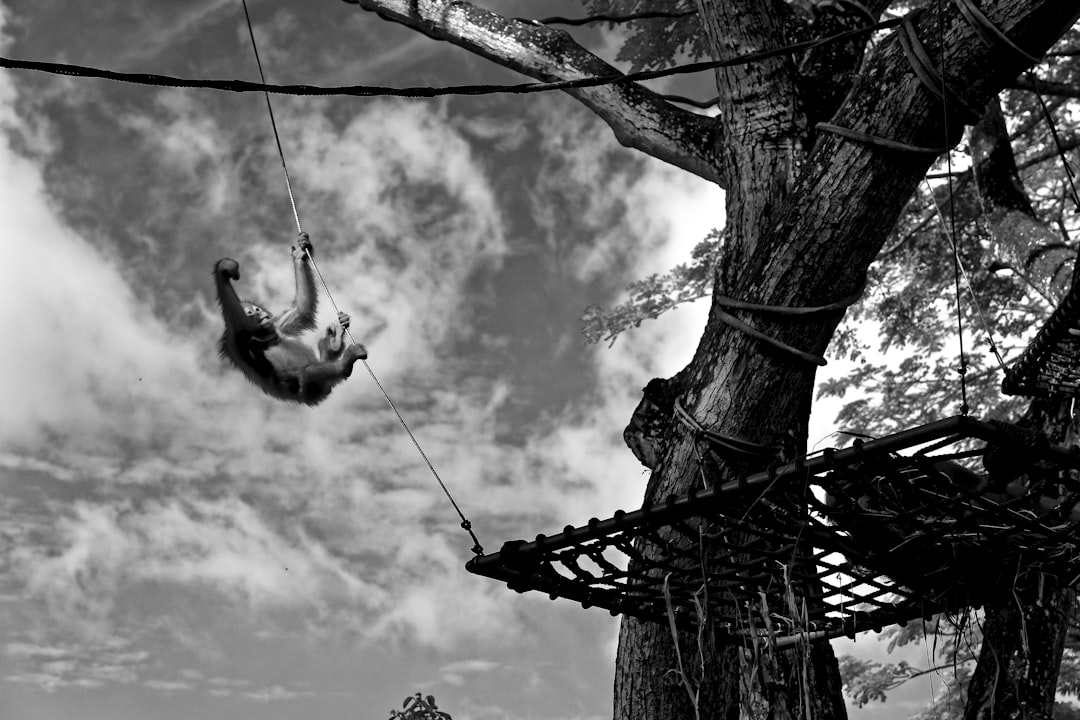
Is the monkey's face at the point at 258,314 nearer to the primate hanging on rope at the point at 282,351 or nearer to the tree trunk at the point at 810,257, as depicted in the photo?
the primate hanging on rope at the point at 282,351

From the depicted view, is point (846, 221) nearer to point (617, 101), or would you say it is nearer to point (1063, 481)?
point (1063, 481)

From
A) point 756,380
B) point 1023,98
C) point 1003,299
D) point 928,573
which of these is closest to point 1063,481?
point 928,573

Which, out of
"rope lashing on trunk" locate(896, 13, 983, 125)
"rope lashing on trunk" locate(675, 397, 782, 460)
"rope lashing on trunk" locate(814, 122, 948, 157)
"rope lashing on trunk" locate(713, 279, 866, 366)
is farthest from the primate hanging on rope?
"rope lashing on trunk" locate(896, 13, 983, 125)

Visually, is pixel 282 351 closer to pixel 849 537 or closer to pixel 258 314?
pixel 258 314

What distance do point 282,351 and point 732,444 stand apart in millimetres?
2129

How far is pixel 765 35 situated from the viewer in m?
4.82

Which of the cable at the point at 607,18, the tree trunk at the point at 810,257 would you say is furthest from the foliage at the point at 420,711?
the cable at the point at 607,18

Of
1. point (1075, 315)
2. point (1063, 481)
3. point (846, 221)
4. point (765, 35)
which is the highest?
point (765, 35)

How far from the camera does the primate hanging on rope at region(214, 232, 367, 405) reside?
15.6 feet

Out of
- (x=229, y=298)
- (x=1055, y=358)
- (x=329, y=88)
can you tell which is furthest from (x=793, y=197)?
(x=229, y=298)

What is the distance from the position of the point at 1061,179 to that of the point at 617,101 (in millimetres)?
5931

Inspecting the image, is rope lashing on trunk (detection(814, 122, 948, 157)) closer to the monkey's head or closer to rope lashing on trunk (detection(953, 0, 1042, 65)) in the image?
rope lashing on trunk (detection(953, 0, 1042, 65))

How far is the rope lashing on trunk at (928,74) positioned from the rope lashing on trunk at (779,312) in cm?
66

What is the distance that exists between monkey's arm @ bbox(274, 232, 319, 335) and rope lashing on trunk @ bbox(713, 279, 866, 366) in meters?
1.98
